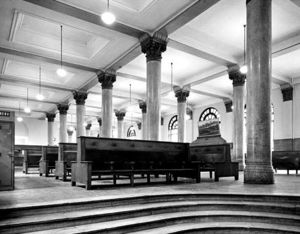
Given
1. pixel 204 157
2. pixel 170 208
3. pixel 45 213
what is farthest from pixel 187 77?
pixel 45 213

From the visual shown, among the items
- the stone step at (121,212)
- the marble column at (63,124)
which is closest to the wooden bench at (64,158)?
the stone step at (121,212)

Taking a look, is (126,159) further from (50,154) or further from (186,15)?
(50,154)

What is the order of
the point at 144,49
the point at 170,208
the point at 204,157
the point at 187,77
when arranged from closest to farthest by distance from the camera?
the point at 170,208
the point at 204,157
the point at 144,49
the point at 187,77

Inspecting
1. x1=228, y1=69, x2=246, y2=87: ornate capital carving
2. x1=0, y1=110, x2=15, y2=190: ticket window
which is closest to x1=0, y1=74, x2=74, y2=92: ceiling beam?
x1=228, y1=69, x2=246, y2=87: ornate capital carving

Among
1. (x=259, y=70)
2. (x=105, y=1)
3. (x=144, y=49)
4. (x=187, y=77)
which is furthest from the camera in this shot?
(x=187, y=77)

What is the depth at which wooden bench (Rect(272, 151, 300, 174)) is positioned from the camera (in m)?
11.5

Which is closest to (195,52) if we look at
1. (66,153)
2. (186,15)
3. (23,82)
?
A: (186,15)

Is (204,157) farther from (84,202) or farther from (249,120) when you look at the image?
(84,202)

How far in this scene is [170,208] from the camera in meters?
4.75

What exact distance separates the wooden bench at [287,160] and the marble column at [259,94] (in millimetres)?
5336

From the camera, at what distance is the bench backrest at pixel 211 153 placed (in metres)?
8.62

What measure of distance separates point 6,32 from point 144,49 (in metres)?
5.05

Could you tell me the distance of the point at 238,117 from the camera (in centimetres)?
1337

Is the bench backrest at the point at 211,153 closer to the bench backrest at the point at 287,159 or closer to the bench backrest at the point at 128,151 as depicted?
the bench backrest at the point at 128,151
